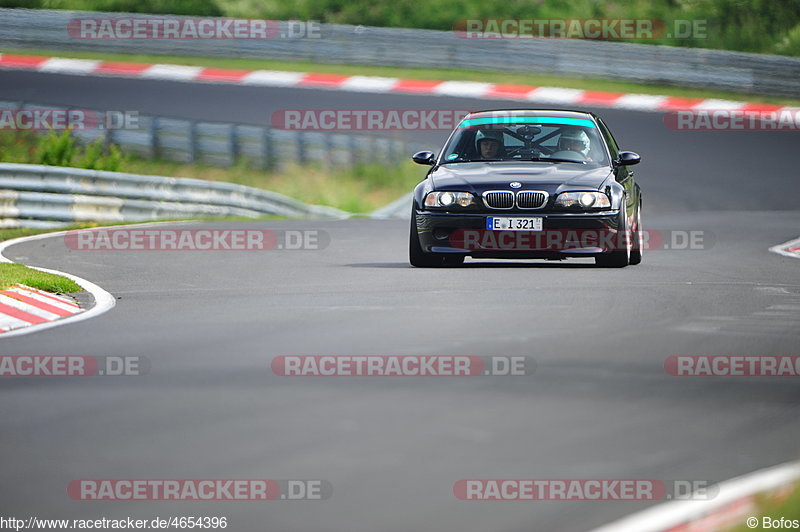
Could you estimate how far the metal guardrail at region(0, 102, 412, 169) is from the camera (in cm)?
2472

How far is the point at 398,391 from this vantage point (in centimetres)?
771

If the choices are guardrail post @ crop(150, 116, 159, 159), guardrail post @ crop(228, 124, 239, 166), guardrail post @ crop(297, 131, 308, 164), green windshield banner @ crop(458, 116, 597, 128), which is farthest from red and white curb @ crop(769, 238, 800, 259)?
guardrail post @ crop(150, 116, 159, 159)

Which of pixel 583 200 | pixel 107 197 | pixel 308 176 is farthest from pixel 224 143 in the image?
pixel 583 200

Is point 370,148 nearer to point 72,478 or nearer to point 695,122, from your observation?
point 695,122

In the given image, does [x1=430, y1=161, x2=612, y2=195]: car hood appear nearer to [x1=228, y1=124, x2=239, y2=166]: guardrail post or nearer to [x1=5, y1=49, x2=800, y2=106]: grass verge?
[x1=228, y1=124, x2=239, y2=166]: guardrail post

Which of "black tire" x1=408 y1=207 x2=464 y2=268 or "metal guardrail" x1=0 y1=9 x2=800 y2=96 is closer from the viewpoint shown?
"black tire" x1=408 y1=207 x2=464 y2=268

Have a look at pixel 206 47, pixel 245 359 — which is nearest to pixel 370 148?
pixel 206 47

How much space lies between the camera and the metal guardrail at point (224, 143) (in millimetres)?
24719

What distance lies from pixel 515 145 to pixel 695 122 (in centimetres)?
1306

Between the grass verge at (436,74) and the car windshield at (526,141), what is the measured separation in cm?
1550

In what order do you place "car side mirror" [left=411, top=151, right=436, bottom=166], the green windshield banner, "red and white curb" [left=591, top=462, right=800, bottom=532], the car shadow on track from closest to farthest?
"red and white curb" [left=591, top=462, right=800, bottom=532] < "car side mirror" [left=411, top=151, right=436, bottom=166] < the green windshield banner < the car shadow on track

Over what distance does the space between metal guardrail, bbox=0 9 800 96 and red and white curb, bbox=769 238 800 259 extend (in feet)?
38.3

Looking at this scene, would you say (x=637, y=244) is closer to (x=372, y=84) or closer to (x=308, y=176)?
(x=308, y=176)

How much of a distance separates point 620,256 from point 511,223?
4.53 ft
